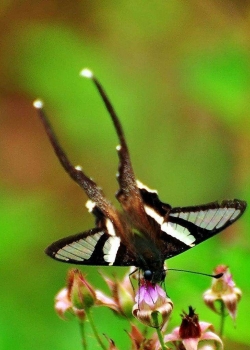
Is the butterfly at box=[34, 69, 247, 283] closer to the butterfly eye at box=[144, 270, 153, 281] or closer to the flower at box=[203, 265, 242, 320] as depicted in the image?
the butterfly eye at box=[144, 270, 153, 281]

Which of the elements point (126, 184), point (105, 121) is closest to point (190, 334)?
point (126, 184)

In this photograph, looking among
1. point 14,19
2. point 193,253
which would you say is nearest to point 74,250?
point 193,253

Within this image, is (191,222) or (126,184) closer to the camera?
(191,222)

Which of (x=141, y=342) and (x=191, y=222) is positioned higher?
(x=191, y=222)

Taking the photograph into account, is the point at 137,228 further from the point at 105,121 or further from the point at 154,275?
the point at 105,121

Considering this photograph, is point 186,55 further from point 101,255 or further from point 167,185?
point 101,255

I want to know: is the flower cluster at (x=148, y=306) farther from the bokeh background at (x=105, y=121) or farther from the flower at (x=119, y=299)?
the bokeh background at (x=105, y=121)

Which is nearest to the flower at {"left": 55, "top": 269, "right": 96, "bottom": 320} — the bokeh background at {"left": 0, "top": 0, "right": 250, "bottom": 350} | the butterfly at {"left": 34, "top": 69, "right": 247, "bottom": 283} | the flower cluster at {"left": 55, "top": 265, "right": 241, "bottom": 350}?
the flower cluster at {"left": 55, "top": 265, "right": 241, "bottom": 350}
